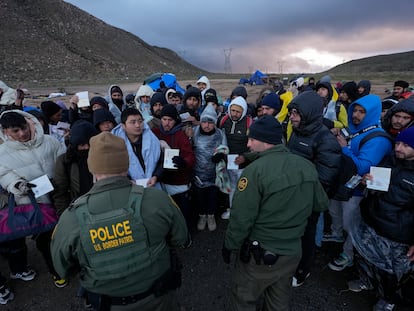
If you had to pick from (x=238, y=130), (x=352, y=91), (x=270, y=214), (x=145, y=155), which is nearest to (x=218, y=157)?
(x=238, y=130)

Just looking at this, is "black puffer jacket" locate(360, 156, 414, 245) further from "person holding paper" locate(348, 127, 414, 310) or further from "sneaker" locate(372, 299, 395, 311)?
"sneaker" locate(372, 299, 395, 311)

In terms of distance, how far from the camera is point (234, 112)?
13.5ft

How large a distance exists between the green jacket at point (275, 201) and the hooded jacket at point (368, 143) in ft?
3.32

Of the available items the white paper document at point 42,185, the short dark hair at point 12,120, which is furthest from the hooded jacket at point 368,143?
the short dark hair at point 12,120

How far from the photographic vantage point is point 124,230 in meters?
1.52

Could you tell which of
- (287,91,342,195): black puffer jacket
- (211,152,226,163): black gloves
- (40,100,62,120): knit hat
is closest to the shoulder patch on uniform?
(287,91,342,195): black puffer jacket

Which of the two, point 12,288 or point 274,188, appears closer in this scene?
point 274,188

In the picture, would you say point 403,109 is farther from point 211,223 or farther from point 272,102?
point 211,223

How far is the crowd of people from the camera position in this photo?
63.1 inches

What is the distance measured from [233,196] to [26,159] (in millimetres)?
2453

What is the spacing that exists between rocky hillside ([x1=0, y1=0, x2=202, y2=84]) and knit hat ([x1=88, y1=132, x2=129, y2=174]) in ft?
137

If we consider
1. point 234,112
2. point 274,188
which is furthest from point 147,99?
point 274,188

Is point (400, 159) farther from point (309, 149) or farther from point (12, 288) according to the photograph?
point (12, 288)

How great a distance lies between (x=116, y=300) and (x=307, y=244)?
2151mm
